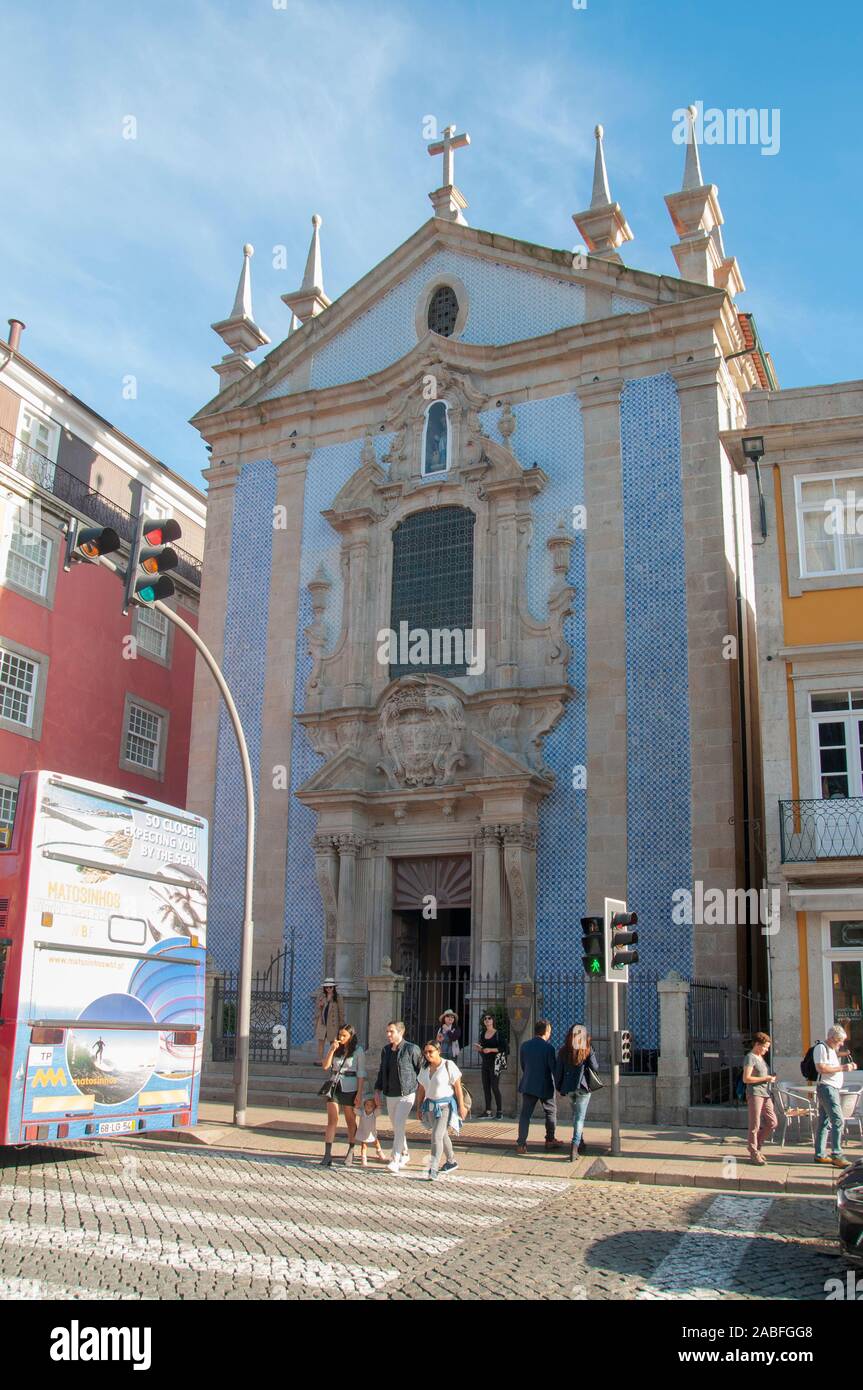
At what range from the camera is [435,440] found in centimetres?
2550

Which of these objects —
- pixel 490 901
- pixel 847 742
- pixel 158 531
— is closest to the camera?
pixel 158 531

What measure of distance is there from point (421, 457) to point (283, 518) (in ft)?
11.6

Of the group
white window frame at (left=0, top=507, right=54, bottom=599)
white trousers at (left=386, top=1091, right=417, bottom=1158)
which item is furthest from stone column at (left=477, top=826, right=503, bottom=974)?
white window frame at (left=0, top=507, right=54, bottom=599)

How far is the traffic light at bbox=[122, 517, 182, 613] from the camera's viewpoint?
44.5ft

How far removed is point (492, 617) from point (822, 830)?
7.94 meters

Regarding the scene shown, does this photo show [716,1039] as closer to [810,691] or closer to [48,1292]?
Result: [810,691]

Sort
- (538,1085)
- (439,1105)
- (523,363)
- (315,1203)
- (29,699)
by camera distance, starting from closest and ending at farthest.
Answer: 1. (315,1203)
2. (439,1105)
3. (538,1085)
4. (523,363)
5. (29,699)

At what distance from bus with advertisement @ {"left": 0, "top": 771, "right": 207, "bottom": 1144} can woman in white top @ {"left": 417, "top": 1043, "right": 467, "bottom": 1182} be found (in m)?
2.80

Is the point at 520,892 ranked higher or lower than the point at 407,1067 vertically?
higher

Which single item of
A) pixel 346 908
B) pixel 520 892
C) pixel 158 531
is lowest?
pixel 346 908

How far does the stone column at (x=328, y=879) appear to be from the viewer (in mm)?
23094

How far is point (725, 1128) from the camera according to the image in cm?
1670

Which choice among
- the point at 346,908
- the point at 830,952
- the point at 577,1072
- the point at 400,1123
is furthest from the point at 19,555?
the point at 830,952

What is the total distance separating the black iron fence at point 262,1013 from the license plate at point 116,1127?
28.6 ft
